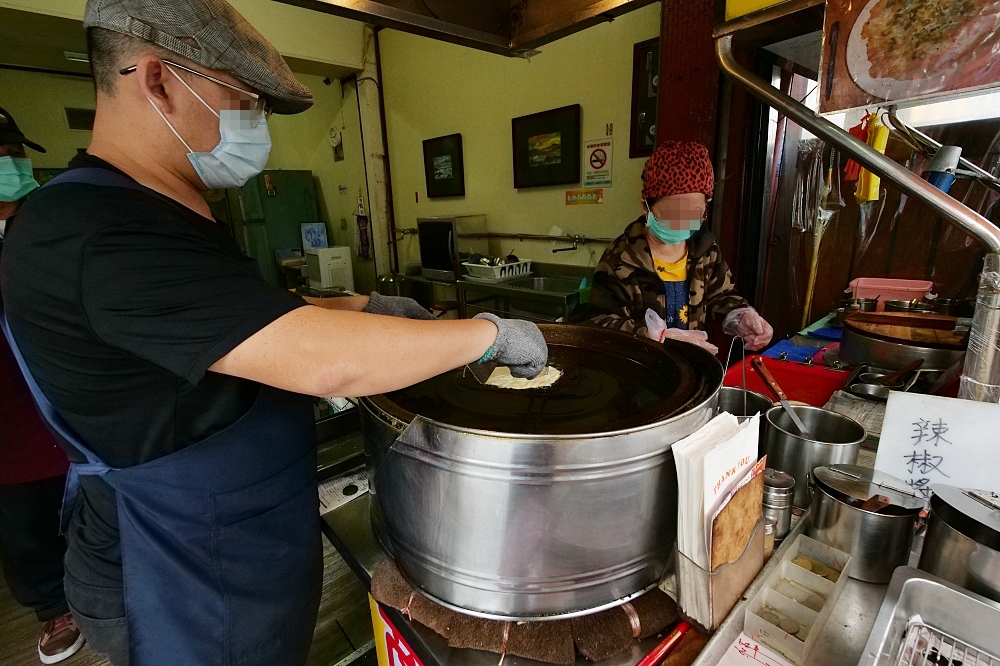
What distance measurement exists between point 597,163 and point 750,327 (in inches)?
111

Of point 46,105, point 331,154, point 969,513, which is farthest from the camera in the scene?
point 331,154

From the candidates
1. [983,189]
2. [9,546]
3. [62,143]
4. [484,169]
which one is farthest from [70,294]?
[62,143]

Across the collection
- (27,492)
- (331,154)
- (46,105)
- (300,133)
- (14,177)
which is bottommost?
(27,492)

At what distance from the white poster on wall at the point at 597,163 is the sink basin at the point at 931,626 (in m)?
4.05

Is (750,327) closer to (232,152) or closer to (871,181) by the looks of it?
(871,181)

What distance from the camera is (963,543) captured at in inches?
31.8

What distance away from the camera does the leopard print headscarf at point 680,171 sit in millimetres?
2039

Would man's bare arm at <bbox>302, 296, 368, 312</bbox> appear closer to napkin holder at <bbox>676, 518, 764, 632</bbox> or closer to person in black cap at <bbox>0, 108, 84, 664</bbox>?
napkin holder at <bbox>676, 518, 764, 632</bbox>

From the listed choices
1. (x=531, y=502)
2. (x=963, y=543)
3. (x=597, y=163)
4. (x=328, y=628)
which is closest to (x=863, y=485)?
(x=963, y=543)

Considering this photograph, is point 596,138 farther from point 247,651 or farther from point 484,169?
point 247,651

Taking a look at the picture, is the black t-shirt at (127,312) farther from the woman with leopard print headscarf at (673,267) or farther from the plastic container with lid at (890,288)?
the plastic container with lid at (890,288)

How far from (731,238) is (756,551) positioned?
2.57m

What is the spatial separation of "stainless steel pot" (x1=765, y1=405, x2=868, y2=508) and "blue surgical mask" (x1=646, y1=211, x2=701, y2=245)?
101 cm

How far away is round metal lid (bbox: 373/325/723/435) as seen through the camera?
1011 millimetres
